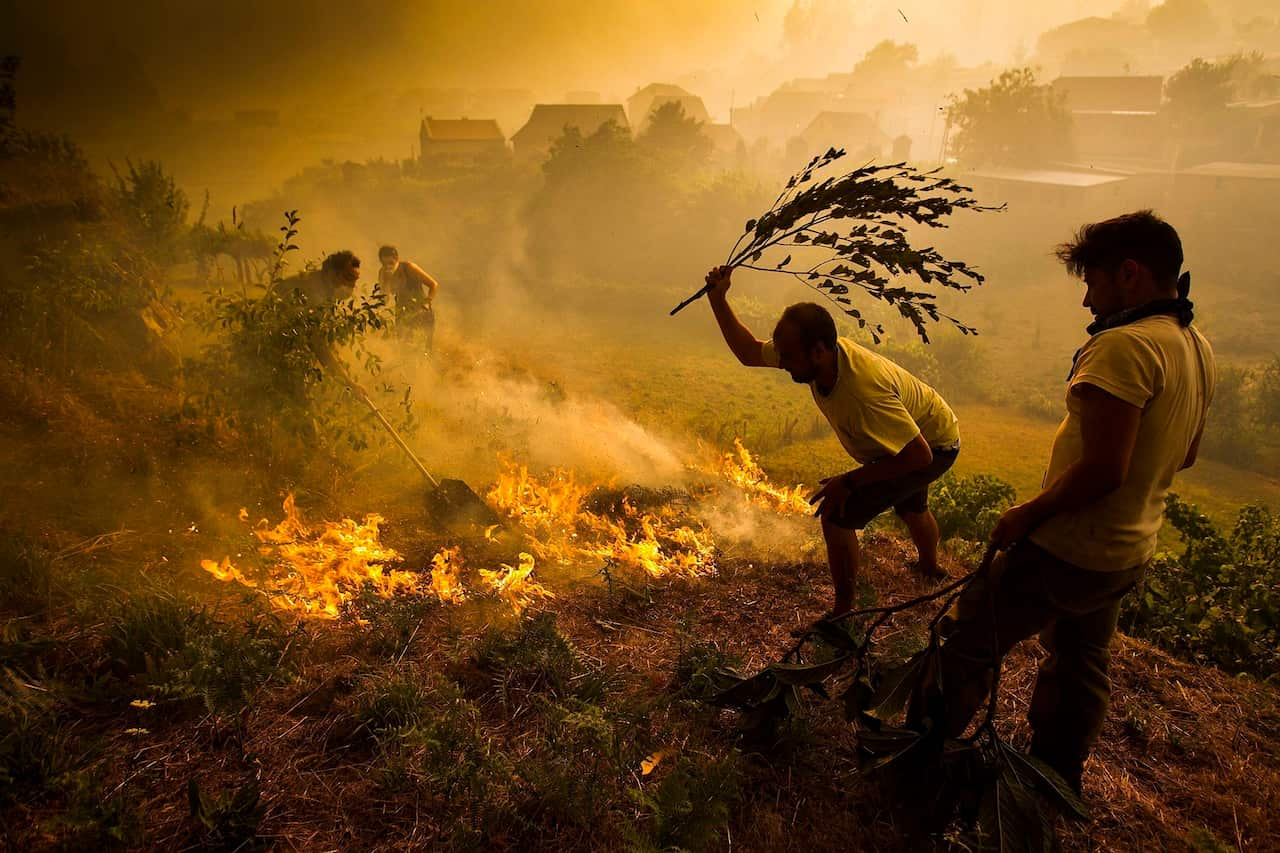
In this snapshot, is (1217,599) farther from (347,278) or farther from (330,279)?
(330,279)


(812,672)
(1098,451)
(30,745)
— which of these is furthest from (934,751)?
(30,745)

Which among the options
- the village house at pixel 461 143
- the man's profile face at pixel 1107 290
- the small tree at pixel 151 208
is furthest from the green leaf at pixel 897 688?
the village house at pixel 461 143

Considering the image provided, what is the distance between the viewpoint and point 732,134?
40281mm

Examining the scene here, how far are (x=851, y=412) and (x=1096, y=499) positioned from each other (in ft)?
4.10

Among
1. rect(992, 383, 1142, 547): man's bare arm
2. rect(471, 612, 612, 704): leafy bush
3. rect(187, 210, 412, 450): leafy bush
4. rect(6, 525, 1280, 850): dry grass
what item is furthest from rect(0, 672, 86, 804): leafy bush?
rect(992, 383, 1142, 547): man's bare arm

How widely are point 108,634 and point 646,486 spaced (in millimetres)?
4240

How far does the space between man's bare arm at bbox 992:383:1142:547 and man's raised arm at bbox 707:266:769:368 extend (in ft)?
5.50

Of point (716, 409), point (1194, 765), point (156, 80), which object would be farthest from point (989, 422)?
point (156, 80)

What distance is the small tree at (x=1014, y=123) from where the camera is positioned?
28750 mm

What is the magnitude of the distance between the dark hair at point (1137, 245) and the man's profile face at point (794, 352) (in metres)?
1.22

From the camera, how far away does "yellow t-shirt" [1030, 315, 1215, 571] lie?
1966 mm

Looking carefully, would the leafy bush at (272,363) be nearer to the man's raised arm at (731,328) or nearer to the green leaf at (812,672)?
the man's raised arm at (731,328)

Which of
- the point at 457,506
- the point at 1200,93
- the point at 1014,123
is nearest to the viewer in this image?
the point at 457,506

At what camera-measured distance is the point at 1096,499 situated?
203 centimetres
